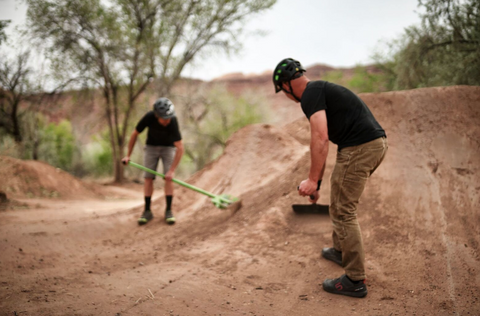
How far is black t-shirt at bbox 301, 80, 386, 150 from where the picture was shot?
225 centimetres

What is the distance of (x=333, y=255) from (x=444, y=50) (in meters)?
7.09

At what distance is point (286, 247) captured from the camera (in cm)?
311

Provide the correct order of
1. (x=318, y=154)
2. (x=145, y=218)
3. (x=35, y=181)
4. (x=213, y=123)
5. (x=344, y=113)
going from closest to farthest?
(x=318, y=154) → (x=344, y=113) → (x=145, y=218) → (x=35, y=181) → (x=213, y=123)

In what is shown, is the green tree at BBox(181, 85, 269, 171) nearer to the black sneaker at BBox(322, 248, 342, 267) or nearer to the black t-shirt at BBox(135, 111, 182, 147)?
the black t-shirt at BBox(135, 111, 182, 147)

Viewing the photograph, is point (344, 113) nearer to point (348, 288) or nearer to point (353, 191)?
point (353, 191)

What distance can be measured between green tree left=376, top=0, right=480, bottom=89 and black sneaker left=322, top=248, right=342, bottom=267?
551 cm

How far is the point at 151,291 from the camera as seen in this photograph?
7.64 feet

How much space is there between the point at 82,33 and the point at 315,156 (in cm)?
1130

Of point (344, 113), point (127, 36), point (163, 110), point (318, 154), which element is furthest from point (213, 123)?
point (318, 154)

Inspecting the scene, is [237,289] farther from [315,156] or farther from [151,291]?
[315,156]

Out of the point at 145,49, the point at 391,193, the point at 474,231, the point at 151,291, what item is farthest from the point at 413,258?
the point at 145,49

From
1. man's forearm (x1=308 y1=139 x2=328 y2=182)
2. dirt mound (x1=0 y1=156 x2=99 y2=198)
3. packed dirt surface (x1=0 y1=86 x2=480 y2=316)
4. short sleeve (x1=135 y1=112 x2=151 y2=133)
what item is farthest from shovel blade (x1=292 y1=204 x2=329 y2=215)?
dirt mound (x1=0 y1=156 x2=99 y2=198)

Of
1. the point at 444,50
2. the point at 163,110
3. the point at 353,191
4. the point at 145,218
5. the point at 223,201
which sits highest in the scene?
the point at 444,50

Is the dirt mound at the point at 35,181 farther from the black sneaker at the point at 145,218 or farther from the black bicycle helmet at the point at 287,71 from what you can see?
the black bicycle helmet at the point at 287,71
